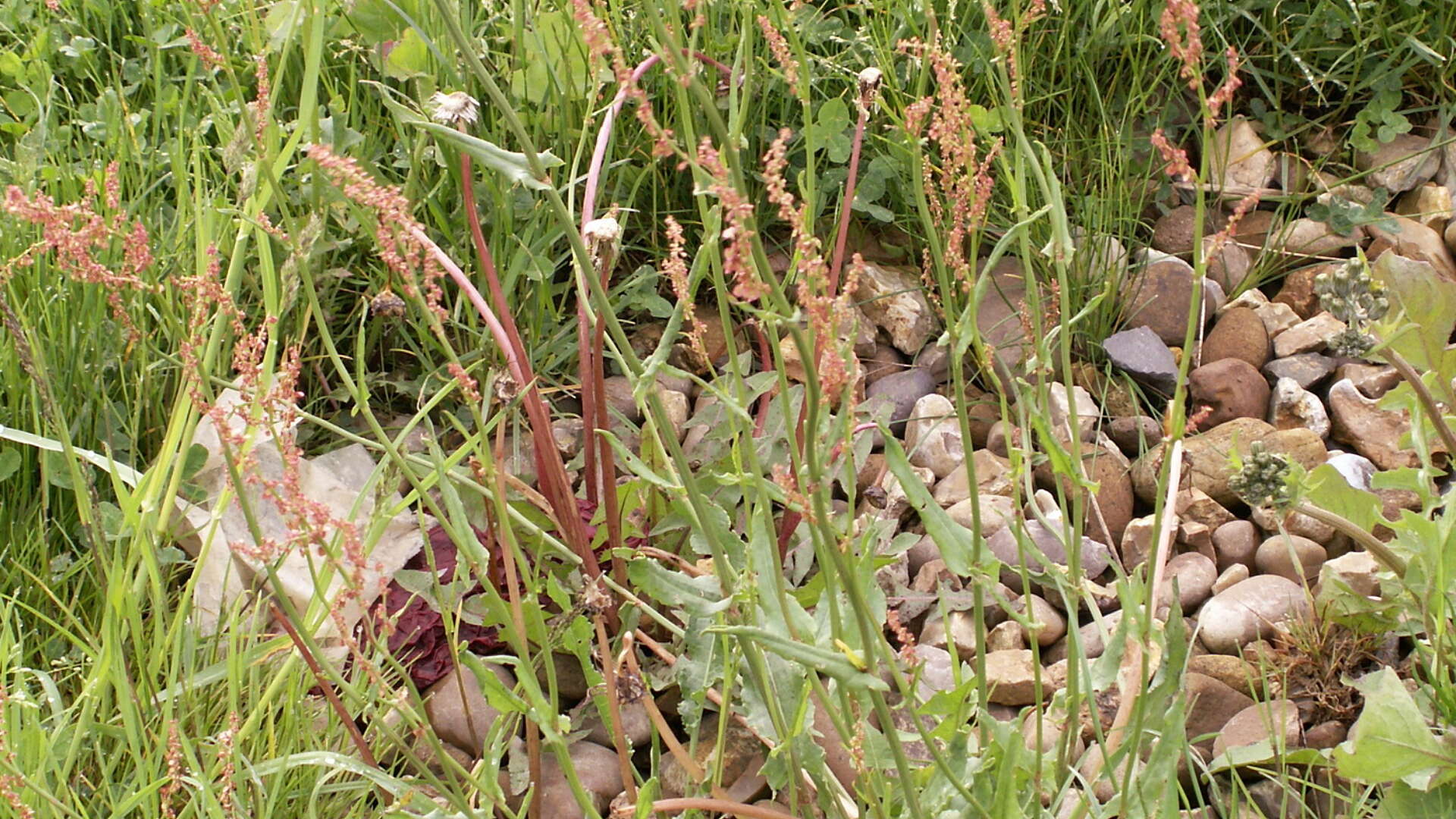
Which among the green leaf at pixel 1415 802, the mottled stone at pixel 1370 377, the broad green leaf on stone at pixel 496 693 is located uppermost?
the broad green leaf on stone at pixel 496 693

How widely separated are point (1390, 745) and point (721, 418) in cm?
105

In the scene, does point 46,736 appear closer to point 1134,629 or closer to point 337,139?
point 337,139

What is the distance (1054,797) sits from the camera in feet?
4.72

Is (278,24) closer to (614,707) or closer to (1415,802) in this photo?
(614,707)

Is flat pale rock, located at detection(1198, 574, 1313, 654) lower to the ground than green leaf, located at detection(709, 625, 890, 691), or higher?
lower

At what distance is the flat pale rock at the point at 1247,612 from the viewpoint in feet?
6.11

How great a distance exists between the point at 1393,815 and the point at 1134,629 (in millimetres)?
531

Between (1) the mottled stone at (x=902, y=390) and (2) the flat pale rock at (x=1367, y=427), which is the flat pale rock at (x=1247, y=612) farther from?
(1) the mottled stone at (x=902, y=390)

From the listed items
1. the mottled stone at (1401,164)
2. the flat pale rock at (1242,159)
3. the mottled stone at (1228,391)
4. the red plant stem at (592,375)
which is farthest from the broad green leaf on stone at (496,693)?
the mottled stone at (1401,164)

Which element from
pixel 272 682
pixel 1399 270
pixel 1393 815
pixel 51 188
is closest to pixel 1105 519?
pixel 1399 270

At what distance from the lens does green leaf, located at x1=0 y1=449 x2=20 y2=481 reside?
75.0 inches

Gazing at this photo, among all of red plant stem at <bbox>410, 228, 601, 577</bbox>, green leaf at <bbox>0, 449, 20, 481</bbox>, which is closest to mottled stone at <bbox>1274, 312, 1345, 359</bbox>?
red plant stem at <bbox>410, 228, 601, 577</bbox>

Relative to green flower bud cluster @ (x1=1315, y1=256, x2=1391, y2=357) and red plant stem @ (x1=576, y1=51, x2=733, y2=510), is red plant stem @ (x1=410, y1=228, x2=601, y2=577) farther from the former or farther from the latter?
green flower bud cluster @ (x1=1315, y1=256, x2=1391, y2=357)

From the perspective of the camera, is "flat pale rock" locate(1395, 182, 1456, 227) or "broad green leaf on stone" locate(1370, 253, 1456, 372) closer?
"broad green leaf on stone" locate(1370, 253, 1456, 372)
